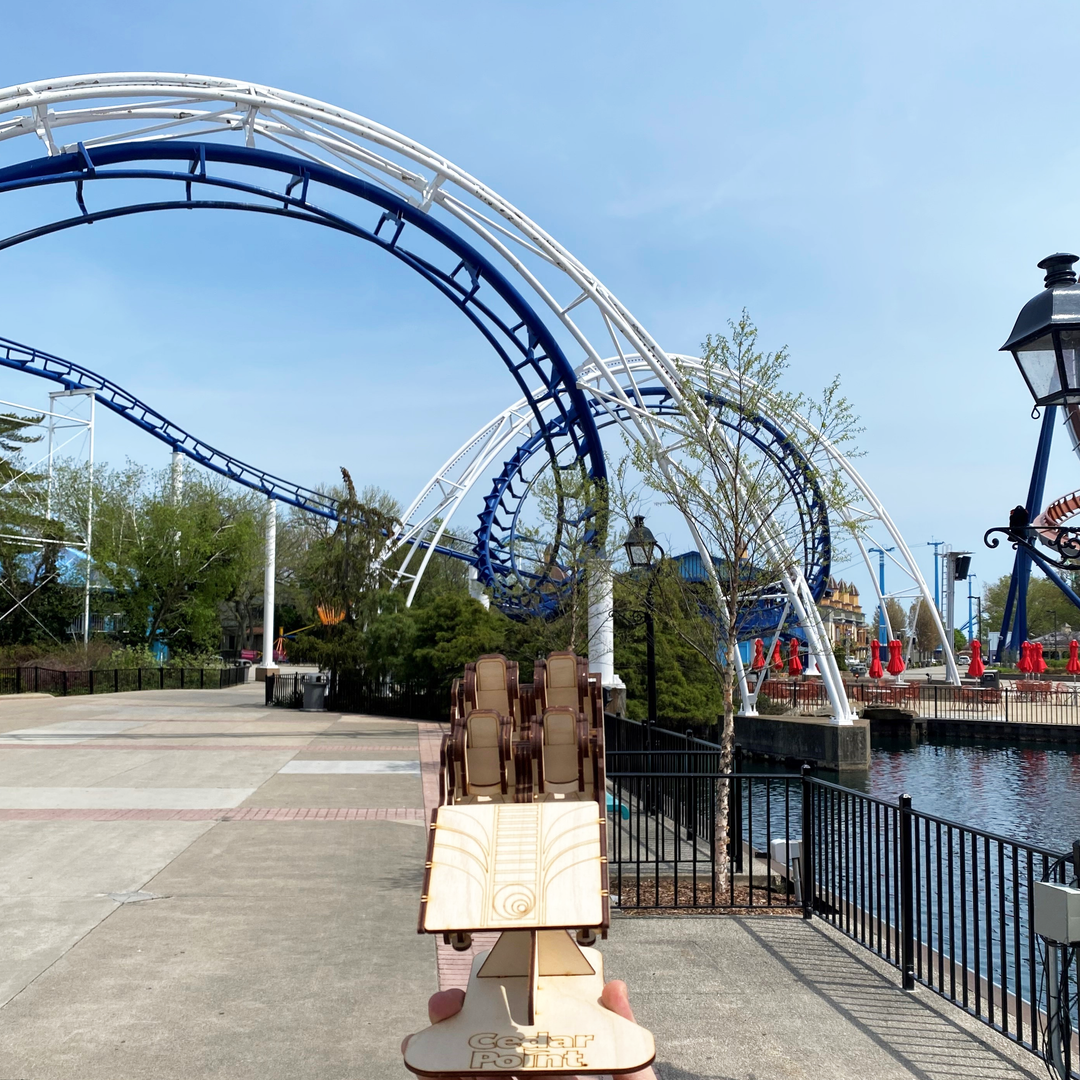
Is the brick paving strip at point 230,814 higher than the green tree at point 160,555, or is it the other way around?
the green tree at point 160,555

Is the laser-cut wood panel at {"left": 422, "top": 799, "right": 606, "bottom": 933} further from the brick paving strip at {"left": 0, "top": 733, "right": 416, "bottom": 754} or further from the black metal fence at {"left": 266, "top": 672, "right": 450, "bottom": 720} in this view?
the black metal fence at {"left": 266, "top": 672, "right": 450, "bottom": 720}

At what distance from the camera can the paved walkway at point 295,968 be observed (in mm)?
4914

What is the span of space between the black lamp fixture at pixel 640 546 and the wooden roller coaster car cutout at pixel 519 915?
820 cm

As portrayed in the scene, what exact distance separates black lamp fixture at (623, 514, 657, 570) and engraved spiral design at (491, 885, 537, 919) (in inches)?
365

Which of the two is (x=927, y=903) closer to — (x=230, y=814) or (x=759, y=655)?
(x=230, y=814)

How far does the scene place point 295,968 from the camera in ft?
20.4

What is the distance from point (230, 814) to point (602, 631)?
42.3 feet

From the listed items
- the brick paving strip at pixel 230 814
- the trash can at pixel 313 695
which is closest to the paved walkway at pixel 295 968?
the brick paving strip at pixel 230 814

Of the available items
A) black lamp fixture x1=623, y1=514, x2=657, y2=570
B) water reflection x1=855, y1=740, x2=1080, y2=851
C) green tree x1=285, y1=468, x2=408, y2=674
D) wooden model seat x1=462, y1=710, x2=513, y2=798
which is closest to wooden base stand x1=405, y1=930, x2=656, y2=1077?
wooden model seat x1=462, y1=710, x2=513, y2=798

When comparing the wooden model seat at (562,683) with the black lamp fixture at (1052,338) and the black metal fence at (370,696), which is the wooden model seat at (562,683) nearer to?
the black lamp fixture at (1052,338)

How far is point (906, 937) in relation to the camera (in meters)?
6.06

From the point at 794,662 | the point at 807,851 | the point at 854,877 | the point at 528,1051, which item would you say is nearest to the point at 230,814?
the point at 807,851

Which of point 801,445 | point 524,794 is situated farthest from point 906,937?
point 801,445

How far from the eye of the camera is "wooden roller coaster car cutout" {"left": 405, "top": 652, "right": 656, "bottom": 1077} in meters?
3.68
